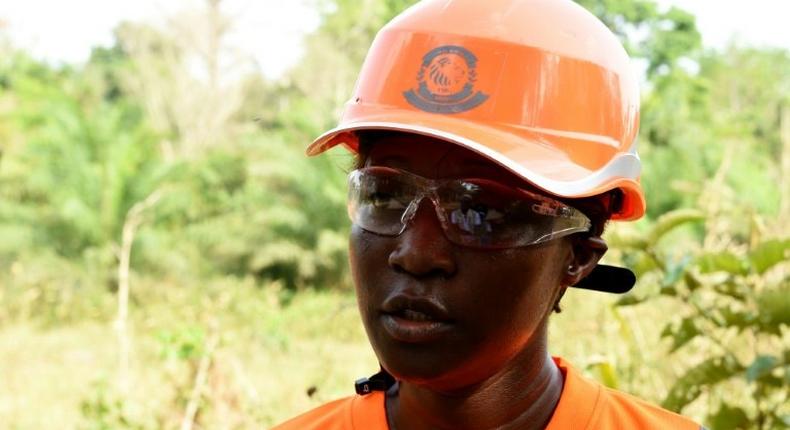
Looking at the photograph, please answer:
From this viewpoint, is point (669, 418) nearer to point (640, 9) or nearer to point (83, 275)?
point (83, 275)

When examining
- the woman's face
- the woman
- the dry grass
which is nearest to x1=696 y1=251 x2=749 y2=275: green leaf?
the dry grass

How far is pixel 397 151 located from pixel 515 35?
1.02 ft

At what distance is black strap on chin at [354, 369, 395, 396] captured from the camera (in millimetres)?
2254

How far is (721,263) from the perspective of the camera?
11.4 ft

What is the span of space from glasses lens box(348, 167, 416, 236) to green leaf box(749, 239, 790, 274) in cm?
174

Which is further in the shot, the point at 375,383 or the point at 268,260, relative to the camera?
the point at 268,260

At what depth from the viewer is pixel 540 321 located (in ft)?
7.00

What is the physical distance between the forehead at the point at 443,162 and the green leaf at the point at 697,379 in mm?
1693

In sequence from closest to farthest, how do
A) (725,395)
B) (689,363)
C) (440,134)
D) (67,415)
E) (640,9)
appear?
(440,134)
(725,395)
(689,363)
(67,415)
(640,9)

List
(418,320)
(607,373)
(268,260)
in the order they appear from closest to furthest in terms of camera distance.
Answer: (418,320)
(607,373)
(268,260)

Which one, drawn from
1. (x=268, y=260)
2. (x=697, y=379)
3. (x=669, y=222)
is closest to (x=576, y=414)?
(x=697, y=379)

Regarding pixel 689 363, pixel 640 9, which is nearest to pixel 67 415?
pixel 689 363

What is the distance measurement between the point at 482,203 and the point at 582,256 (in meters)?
0.32

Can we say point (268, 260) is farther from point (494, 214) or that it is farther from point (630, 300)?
point (494, 214)
